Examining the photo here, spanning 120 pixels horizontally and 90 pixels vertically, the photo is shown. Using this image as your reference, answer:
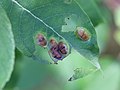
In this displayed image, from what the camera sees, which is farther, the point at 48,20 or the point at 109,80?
the point at 109,80

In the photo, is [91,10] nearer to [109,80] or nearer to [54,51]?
[54,51]

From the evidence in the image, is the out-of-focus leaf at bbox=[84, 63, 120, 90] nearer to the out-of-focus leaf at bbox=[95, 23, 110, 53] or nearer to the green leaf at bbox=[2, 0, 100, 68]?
the out-of-focus leaf at bbox=[95, 23, 110, 53]

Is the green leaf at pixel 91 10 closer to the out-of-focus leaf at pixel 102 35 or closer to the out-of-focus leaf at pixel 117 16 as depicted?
the out-of-focus leaf at pixel 102 35

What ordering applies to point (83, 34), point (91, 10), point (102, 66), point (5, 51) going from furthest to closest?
point (102, 66) → point (91, 10) → point (83, 34) → point (5, 51)

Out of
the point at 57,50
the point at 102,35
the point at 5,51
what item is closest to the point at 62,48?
the point at 57,50

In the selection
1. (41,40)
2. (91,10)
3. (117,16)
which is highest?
(41,40)

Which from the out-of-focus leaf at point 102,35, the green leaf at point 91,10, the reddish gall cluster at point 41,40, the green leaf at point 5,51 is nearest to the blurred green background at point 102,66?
the out-of-focus leaf at point 102,35

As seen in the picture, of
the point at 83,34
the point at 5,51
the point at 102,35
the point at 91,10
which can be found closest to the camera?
the point at 5,51

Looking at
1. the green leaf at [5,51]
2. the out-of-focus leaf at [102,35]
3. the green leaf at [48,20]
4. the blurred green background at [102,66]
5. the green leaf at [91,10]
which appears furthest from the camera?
the out-of-focus leaf at [102,35]
